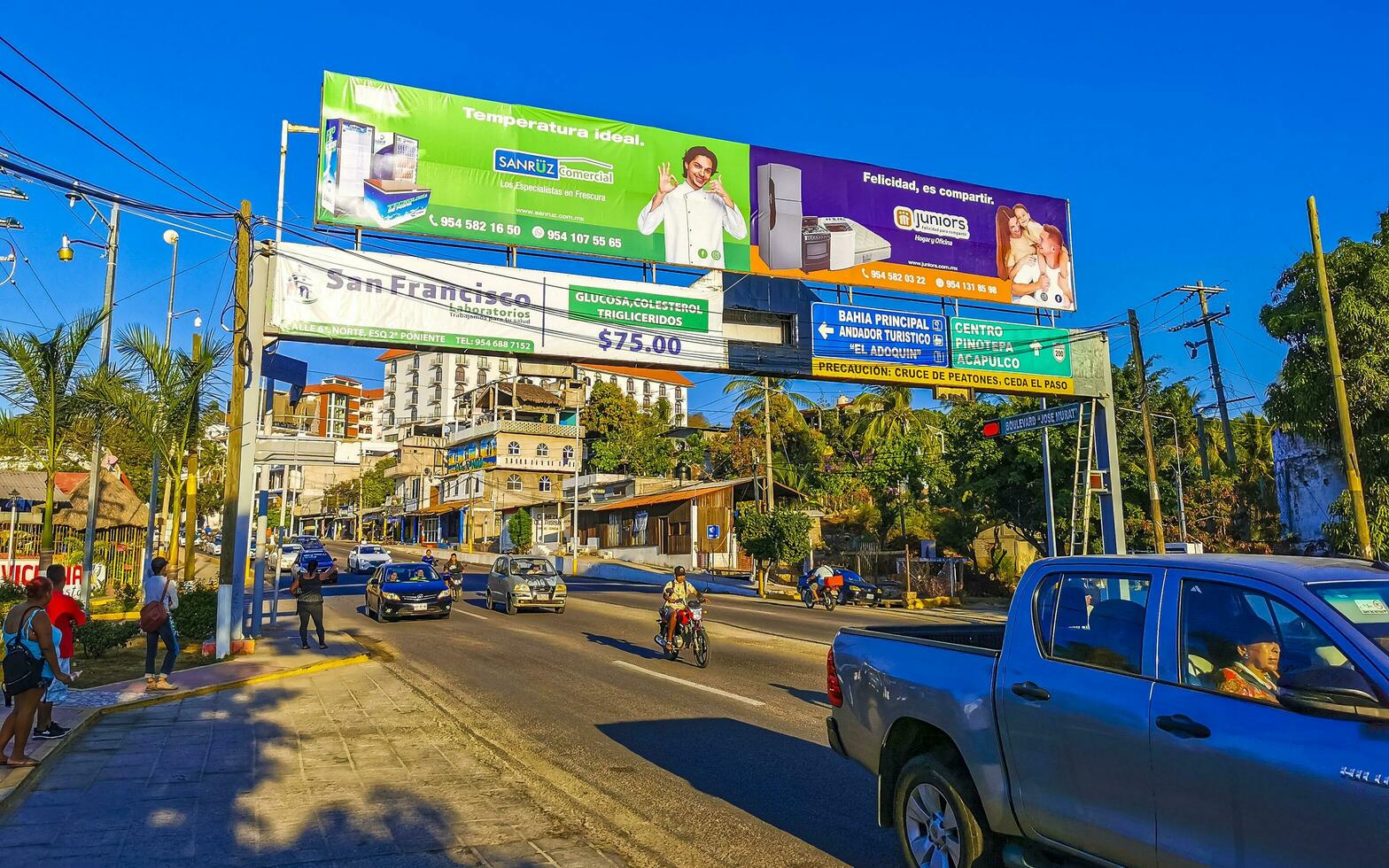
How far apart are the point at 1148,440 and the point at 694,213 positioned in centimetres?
1590

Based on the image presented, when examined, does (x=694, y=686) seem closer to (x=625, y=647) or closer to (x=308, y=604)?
(x=625, y=647)

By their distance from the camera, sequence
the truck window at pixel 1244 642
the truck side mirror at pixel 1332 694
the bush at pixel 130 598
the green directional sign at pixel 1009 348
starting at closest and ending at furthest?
the truck side mirror at pixel 1332 694, the truck window at pixel 1244 642, the green directional sign at pixel 1009 348, the bush at pixel 130 598

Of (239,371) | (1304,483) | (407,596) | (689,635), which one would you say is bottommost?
(689,635)

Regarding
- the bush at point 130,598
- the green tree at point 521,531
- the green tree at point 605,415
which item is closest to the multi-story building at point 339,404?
the green tree at point 605,415

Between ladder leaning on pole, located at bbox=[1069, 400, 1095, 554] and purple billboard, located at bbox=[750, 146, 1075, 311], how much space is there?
3168mm

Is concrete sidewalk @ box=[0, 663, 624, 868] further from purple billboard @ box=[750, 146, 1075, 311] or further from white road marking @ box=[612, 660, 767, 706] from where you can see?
purple billboard @ box=[750, 146, 1075, 311]

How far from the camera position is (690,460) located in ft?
253

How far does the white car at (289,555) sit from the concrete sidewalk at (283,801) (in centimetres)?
3757

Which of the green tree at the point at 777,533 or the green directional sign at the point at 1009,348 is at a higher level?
the green directional sign at the point at 1009,348

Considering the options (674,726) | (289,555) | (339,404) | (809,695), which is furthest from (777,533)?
(339,404)

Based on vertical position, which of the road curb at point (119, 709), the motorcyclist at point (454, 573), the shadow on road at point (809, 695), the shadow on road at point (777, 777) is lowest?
the shadow on road at point (809, 695)

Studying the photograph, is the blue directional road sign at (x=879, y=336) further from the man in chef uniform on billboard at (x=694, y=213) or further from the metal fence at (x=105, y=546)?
the metal fence at (x=105, y=546)

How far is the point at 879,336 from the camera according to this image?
68.0 feet

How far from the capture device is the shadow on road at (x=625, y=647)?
652 inches
